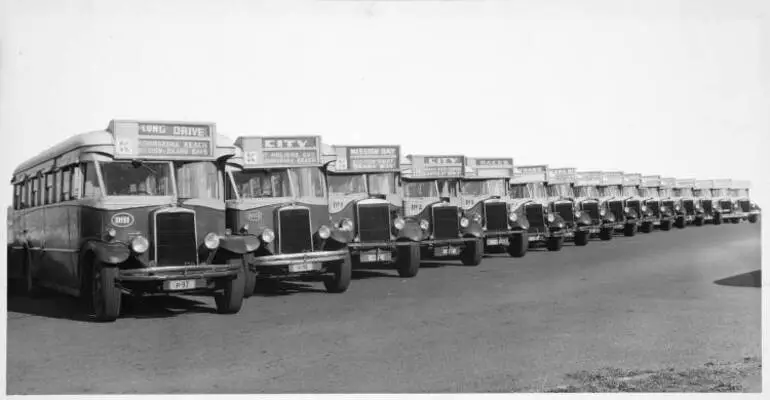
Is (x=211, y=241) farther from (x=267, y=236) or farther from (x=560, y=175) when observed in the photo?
(x=560, y=175)

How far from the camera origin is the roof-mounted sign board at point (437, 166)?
1916 centimetres

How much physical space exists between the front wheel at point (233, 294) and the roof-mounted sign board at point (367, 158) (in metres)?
5.57

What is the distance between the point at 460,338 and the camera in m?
9.16

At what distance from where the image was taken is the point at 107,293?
10.2 m

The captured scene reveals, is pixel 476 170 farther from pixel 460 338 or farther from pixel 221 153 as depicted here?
pixel 460 338

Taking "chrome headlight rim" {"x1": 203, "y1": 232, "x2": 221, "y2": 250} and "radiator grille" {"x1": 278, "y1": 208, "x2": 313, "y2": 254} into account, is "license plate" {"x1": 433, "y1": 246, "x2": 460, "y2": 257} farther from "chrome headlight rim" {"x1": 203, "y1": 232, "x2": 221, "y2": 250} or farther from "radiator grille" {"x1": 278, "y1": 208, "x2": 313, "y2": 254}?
"chrome headlight rim" {"x1": 203, "y1": 232, "x2": 221, "y2": 250}

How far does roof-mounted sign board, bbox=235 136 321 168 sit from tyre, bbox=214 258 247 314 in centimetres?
275

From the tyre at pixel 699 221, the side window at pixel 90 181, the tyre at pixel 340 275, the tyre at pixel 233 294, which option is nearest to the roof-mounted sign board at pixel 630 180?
the tyre at pixel 699 221

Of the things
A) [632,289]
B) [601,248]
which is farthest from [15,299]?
[601,248]

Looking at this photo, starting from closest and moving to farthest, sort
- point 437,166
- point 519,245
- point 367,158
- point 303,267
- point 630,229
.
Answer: point 303,267, point 367,158, point 437,166, point 519,245, point 630,229

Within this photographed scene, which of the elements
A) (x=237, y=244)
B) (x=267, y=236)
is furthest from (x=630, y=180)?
(x=237, y=244)

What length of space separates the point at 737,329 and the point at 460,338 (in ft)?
10.7

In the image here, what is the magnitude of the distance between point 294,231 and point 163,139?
3.13 meters

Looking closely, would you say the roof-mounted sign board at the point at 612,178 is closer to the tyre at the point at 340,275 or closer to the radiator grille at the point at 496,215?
the radiator grille at the point at 496,215
